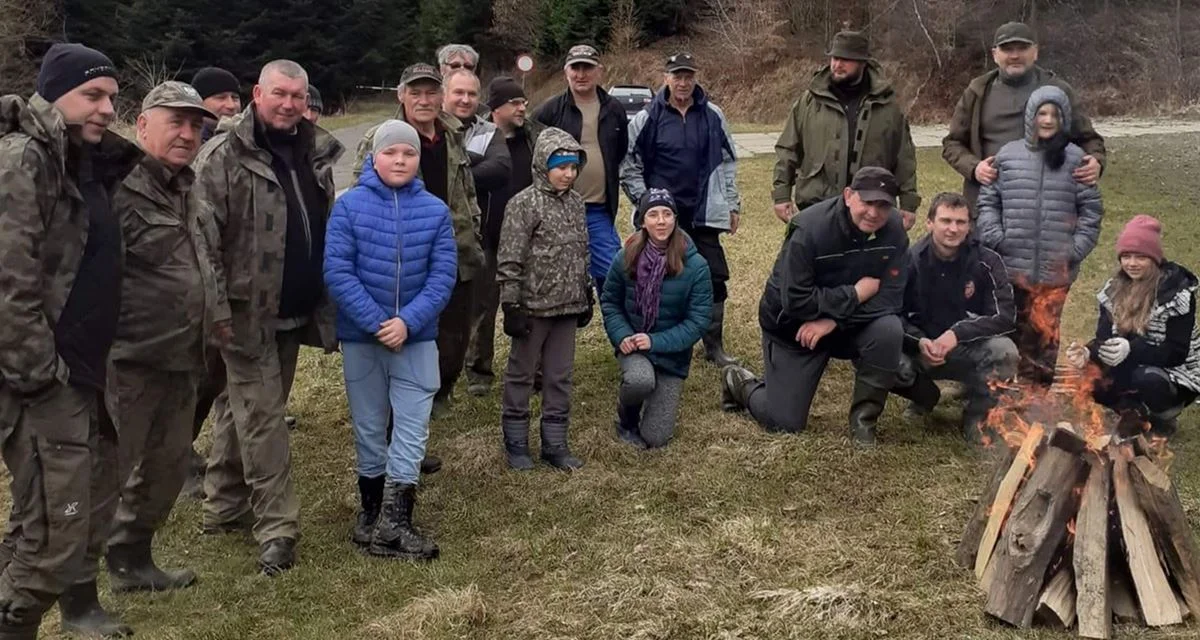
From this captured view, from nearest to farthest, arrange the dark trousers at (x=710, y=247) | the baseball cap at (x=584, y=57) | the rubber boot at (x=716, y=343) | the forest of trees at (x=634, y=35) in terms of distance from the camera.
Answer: the baseball cap at (x=584, y=57) < the dark trousers at (x=710, y=247) < the rubber boot at (x=716, y=343) < the forest of trees at (x=634, y=35)

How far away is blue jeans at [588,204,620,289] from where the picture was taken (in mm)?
6898

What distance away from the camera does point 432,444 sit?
247 inches

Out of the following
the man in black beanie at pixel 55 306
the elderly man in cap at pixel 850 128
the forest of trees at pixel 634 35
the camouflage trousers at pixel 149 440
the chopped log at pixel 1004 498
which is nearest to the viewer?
the man in black beanie at pixel 55 306

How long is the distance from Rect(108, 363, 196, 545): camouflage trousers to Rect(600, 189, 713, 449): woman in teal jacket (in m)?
2.53

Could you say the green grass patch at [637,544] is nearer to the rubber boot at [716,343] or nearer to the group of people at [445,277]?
the group of people at [445,277]

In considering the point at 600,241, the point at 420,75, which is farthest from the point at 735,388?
the point at 420,75

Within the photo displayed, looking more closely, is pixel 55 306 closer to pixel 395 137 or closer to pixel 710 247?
pixel 395 137

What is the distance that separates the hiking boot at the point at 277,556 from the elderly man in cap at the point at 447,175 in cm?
124

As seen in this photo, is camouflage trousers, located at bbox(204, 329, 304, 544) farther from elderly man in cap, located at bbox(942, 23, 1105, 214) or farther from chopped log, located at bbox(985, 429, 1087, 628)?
elderly man in cap, located at bbox(942, 23, 1105, 214)

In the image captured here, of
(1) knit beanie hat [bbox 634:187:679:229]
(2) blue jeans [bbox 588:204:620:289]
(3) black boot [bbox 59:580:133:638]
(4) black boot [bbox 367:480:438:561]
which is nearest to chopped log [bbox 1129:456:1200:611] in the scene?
(1) knit beanie hat [bbox 634:187:679:229]

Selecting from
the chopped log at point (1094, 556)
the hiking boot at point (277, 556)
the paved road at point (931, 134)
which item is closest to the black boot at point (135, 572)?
the hiking boot at point (277, 556)

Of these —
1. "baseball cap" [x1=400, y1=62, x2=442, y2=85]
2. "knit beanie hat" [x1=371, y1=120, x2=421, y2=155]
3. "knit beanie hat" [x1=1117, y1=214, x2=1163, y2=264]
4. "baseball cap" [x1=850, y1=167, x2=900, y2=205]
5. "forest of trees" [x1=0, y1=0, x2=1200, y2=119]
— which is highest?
"forest of trees" [x1=0, y1=0, x2=1200, y2=119]

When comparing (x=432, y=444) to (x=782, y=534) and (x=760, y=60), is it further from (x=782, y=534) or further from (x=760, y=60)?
(x=760, y=60)

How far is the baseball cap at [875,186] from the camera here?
18.6ft
